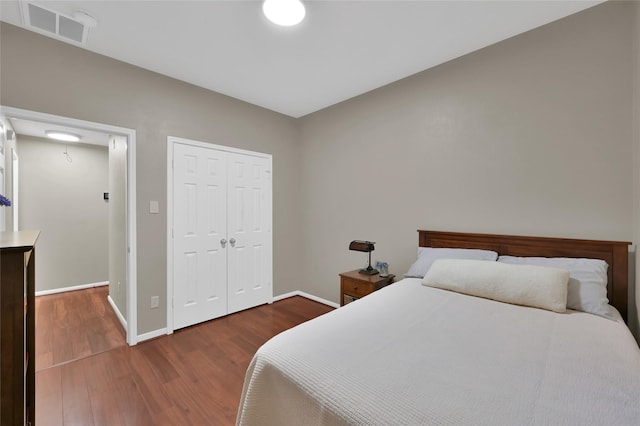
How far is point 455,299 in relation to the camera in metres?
1.73

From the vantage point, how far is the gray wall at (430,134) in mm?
1834

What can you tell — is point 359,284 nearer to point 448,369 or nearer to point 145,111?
point 448,369

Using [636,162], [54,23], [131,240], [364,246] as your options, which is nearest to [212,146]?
[131,240]

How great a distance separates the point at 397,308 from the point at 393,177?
169 cm

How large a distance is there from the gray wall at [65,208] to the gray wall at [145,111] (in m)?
2.58

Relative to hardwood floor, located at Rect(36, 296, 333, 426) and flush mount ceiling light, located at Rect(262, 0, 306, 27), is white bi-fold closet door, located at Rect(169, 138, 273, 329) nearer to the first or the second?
hardwood floor, located at Rect(36, 296, 333, 426)

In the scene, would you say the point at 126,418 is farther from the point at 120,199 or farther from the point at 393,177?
the point at 393,177

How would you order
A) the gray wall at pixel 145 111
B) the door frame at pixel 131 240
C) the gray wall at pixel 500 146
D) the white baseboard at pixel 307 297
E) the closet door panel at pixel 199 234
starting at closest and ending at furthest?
the gray wall at pixel 500 146, the gray wall at pixel 145 111, the door frame at pixel 131 240, the closet door panel at pixel 199 234, the white baseboard at pixel 307 297

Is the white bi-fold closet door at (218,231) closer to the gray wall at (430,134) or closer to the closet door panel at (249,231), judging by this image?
the closet door panel at (249,231)

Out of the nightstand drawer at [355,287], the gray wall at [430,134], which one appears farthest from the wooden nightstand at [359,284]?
the gray wall at [430,134]

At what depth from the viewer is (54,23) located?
1.95 meters

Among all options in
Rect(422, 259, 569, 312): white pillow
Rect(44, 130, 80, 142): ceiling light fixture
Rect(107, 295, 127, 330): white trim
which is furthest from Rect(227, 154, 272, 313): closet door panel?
Rect(44, 130, 80, 142): ceiling light fixture

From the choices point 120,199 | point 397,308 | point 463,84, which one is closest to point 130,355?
point 120,199

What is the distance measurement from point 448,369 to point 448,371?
1 centimetres
